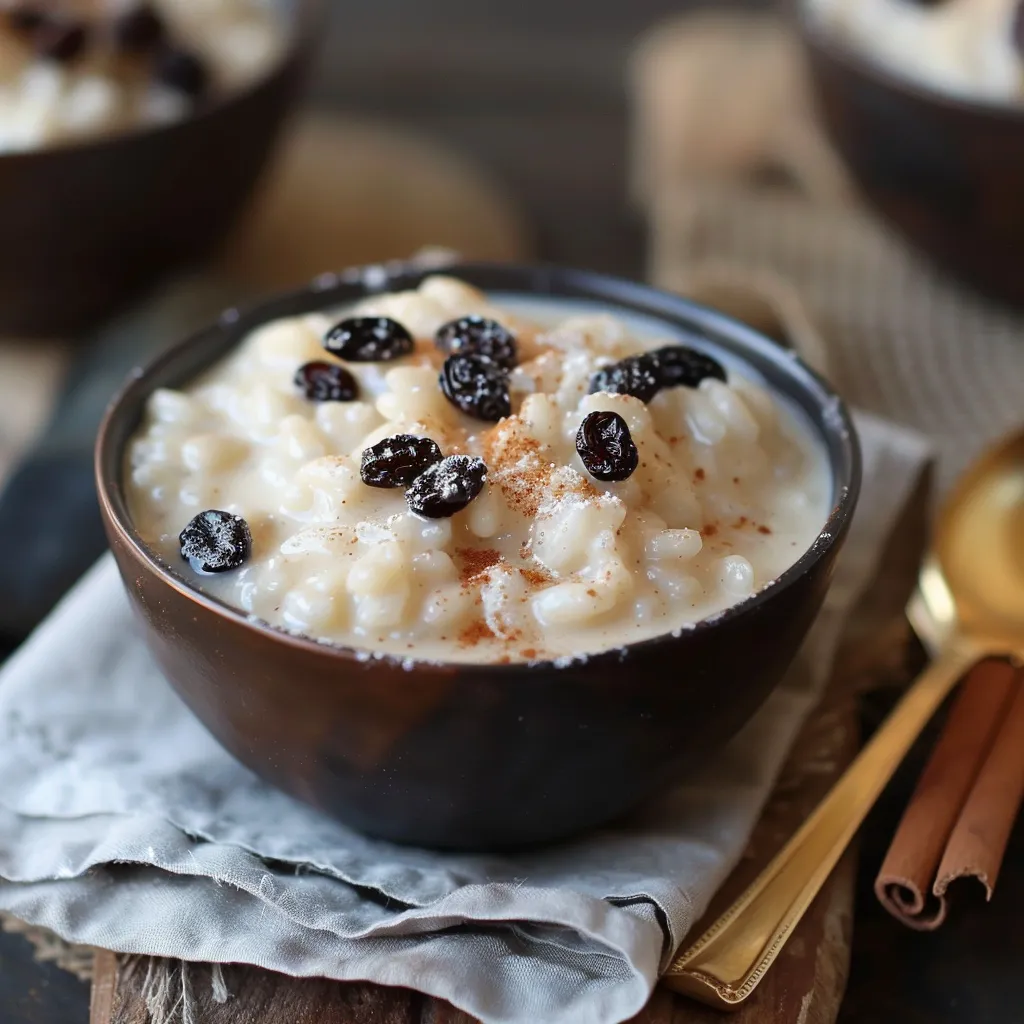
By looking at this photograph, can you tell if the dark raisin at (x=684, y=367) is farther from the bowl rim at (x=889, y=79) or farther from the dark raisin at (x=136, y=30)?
the dark raisin at (x=136, y=30)

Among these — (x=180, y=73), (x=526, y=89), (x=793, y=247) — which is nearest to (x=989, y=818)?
(x=793, y=247)

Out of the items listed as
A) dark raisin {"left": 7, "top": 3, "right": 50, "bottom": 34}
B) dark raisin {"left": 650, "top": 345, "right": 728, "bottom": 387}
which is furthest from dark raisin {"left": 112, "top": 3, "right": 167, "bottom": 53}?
dark raisin {"left": 650, "top": 345, "right": 728, "bottom": 387}

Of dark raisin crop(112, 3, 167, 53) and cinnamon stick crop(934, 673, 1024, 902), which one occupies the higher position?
cinnamon stick crop(934, 673, 1024, 902)

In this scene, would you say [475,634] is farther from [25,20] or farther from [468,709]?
[25,20]

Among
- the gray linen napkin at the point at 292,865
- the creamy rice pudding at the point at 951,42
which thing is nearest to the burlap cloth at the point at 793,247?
the creamy rice pudding at the point at 951,42

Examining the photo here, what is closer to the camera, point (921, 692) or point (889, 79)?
point (921, 692)

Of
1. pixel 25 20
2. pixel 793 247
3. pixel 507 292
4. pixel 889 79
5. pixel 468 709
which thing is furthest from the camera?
pixel 793 247

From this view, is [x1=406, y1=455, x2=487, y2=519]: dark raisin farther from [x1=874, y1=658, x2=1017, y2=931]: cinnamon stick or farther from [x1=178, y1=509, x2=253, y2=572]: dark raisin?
[x1=874, y1=658, x2=1017, y2=931]: cinnamon stick
